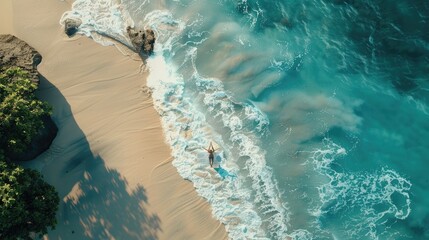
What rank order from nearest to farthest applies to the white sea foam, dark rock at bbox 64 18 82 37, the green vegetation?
the green vegetation
dark rock at bbox 64 18 82 37
the white sea foam

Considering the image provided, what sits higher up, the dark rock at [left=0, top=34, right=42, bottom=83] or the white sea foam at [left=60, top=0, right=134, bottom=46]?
the white sea foam at [left=60, top=0, right=134, bottom=46]

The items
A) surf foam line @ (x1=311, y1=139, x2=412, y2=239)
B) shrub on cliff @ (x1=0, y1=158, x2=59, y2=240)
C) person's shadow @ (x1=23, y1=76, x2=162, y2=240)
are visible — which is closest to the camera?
shrub on cliff @ (x1=0, y1=158, x2=59, y2=240)

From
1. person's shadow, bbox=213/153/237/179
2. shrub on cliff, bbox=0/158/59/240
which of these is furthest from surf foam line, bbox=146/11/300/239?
shrub on cliff, bbox=0/158/59/240

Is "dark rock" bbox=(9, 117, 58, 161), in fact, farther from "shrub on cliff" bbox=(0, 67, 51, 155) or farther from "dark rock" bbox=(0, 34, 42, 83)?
"dark rock" bbox=(0, 34, 42, 83)

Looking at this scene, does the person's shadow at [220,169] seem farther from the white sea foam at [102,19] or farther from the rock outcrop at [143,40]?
the white sea foam at [102,19]

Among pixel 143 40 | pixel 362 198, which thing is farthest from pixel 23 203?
pixel 362 198

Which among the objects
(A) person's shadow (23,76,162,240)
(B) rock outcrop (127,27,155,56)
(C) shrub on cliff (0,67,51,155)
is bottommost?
(A) person's shadow (23,76,162,240)

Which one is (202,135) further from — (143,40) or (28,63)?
(28,63)
